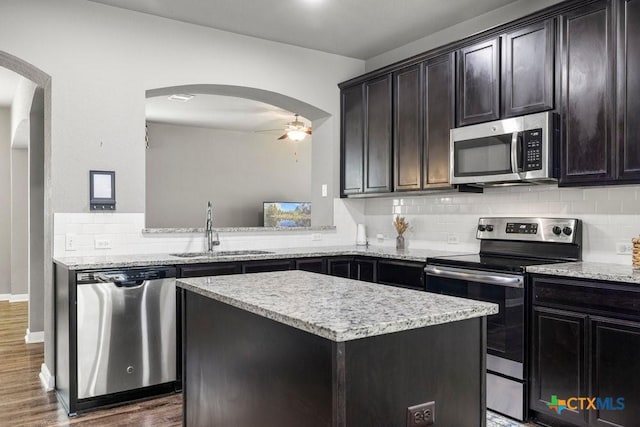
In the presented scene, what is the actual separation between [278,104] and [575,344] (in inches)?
135

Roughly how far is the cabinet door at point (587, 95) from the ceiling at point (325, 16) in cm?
89

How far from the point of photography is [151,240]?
12.8ft

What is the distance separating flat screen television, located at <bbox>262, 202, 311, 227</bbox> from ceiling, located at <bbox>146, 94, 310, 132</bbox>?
1396mm

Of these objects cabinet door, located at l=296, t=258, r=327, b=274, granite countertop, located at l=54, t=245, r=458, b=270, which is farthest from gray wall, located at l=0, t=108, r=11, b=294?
cabinet door, located at l=296, t=258, r=327, b=274

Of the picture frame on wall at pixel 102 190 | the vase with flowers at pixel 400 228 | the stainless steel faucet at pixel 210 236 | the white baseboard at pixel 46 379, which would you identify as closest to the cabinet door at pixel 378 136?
the vase with flowers at pixel 400 228

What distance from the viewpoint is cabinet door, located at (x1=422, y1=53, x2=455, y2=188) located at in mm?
3811

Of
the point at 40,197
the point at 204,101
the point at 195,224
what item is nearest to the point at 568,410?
the point at 40,197

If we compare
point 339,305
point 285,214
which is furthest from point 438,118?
point 285,214

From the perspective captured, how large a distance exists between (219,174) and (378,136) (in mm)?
5129

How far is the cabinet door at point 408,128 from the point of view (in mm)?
4090

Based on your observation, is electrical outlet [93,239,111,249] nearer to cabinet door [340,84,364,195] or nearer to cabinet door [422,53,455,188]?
cabinet door [340,84,364,195]

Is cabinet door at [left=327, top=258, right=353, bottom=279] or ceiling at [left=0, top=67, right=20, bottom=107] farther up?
ceiling at [left=0, top=67, right=20, bottom=107]

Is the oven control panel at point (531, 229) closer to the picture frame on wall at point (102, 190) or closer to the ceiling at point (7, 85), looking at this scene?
the picture frame on wall at point (102, 190)

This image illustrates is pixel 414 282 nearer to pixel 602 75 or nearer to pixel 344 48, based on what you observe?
pixel 602 75
